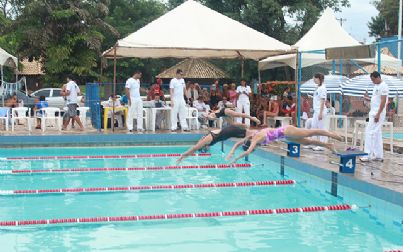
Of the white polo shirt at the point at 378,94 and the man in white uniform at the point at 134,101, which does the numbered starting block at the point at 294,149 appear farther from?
the man in white uniform at the point at 134,101

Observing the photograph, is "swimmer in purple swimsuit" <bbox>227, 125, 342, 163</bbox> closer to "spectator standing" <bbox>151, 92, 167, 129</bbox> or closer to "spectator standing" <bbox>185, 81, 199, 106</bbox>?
"spectator standing" <bbox>151, 92, 167, 129</bbox>

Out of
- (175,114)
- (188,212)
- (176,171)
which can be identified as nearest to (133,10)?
(175,114)

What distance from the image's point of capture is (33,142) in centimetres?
1417

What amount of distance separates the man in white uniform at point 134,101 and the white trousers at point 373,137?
689 cm

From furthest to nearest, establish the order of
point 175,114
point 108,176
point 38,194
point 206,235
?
point 175,114 < point 108,176 < point 38,194 < point 206,235

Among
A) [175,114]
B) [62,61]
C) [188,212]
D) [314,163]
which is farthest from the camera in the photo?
[62,61]

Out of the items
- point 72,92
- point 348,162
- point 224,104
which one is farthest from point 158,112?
point 348,162

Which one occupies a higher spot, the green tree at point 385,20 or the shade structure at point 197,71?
the green tree at point 385,20

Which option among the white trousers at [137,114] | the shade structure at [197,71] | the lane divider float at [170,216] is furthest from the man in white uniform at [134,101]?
the shade structure at [197,71]

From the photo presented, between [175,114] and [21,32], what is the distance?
15.0m

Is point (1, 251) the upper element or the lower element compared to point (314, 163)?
lower

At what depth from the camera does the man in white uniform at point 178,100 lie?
15.2 metres

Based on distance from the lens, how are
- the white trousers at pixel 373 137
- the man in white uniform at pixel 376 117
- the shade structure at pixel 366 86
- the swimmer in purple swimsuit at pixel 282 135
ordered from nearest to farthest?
the swimmer in purple swimsuit at pixel 282 135, the man in white uniform at pixel 376 117, the white trousers at pixel 373 137, the shade structure at pixel 366 86

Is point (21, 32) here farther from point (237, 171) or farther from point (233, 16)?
point (237, 171)
